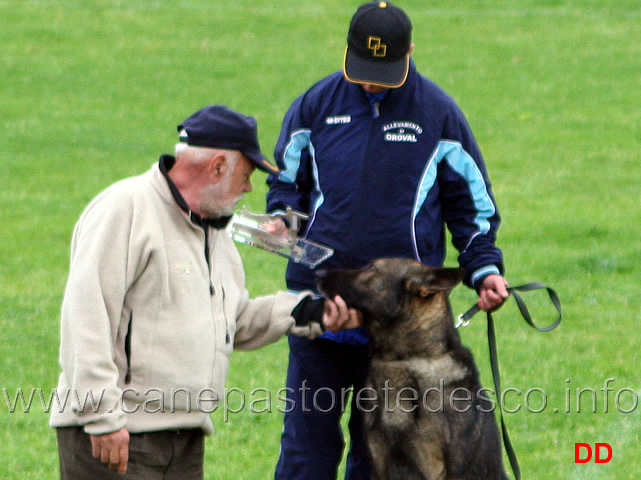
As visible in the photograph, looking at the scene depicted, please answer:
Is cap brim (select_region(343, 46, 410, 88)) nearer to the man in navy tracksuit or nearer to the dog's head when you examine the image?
the man in navy tracksuit

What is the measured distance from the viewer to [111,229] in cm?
407

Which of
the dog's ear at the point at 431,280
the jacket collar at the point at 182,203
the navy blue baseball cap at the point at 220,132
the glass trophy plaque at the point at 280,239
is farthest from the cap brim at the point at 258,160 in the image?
the dog's ear at the point at 431,280

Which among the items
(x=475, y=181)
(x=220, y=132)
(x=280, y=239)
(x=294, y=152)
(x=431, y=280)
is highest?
(x=220, y=132)

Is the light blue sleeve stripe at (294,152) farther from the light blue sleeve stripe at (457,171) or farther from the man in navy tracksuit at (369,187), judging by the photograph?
the light blue sleeve stripe at (457,171)

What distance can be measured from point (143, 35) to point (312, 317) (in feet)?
50.5

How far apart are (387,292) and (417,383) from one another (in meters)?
0.40

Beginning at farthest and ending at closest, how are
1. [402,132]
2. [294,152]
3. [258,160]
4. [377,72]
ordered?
[294,152]
[402,132]
[377,72]
[258,160]

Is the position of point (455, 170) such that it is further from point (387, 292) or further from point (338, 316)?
point (338, 316)

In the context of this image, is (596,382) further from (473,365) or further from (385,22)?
(385,22)

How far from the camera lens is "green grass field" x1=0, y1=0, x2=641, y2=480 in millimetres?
6969

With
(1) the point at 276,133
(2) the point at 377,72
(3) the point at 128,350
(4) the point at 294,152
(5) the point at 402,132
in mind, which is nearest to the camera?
(3) the point at 128,350

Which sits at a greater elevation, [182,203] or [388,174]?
[182,203]

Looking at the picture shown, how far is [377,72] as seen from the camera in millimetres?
4809

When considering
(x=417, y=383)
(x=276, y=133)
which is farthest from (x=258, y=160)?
(x=276, y=133)
